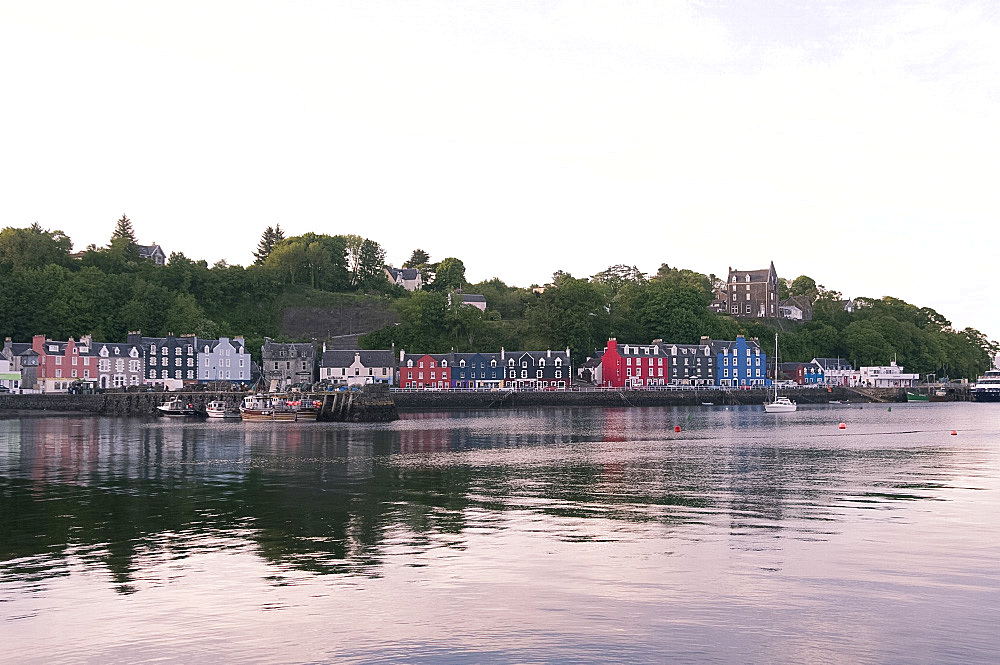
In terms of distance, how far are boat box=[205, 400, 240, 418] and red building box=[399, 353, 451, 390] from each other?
5029 centimetres

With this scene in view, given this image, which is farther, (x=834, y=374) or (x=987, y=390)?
(x=834, y=374)

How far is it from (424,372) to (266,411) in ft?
194

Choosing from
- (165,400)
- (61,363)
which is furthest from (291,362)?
(165,400)

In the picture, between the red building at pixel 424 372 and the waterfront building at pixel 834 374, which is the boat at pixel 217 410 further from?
the waterfront building at pixel 834 374

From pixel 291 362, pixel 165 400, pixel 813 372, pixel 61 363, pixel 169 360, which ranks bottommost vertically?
pixel 165 400

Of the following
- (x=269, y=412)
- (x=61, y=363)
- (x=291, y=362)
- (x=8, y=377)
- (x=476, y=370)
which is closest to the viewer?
(x=269, y=412)

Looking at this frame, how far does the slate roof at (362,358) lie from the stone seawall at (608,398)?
68.8 ft

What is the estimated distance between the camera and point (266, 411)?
95.8 m

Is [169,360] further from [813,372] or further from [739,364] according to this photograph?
[813,372]

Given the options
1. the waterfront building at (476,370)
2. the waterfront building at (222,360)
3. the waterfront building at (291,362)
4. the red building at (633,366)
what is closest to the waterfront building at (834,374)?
the red building at (633,366)

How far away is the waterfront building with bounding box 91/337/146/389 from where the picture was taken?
463 ft

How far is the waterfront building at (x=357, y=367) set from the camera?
5955 inches

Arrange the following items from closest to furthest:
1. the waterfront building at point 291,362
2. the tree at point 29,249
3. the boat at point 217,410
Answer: the boat at point 217,410, the waterfront building at point 291,362, the tree at point 29,249

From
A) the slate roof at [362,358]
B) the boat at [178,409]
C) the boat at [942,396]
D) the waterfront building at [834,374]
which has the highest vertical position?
the slate roof at [362,358]
